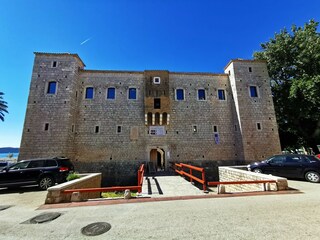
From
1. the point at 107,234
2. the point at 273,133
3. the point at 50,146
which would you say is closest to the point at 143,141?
the point at 50,146

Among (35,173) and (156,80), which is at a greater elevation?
(156,80)

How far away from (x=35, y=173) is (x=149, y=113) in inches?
443

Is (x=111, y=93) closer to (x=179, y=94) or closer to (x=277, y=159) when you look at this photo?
(x=179, y=94)

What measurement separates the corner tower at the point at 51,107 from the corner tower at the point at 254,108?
1878cm

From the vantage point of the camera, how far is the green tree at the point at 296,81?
625 inches

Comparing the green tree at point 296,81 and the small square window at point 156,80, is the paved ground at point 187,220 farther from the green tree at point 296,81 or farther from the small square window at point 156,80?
the green tree at point 296,81

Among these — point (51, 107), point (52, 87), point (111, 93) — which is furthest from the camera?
point (111, 93)

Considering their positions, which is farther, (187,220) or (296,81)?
(296,81)

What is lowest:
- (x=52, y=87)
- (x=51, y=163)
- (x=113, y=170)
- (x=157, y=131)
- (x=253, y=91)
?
(x=113, y=170)

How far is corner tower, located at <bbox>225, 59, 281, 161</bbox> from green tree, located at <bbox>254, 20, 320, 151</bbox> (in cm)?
251

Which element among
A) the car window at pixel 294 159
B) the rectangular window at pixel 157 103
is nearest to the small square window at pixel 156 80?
the rectangular window at pixel 157 103

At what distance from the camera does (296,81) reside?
16.2 metres

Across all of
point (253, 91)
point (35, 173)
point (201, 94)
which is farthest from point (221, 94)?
point (35, 173)

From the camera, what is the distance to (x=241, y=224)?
136 inches
